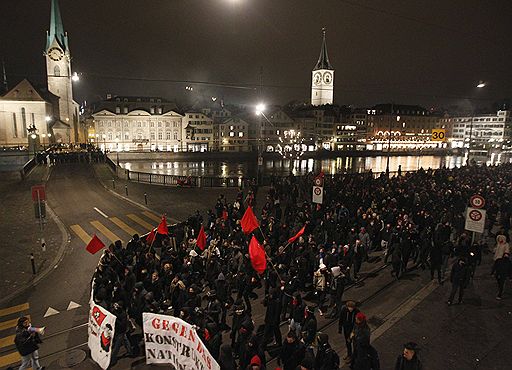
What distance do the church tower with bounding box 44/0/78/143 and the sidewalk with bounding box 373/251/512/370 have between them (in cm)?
8565

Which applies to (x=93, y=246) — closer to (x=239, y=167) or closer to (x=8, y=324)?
(x=8, y=324)

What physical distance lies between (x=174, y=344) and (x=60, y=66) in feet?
301

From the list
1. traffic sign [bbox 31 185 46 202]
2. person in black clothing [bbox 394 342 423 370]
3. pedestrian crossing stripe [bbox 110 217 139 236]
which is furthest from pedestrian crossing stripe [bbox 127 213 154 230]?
person in black clothing [bbox 394 342 423 370]

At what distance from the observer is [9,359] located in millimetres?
8719

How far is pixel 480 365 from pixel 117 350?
8.19 meters

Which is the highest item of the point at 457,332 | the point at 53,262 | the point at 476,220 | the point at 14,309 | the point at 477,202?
the point at 477,202

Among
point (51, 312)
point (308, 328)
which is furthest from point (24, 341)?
point (308, 328)

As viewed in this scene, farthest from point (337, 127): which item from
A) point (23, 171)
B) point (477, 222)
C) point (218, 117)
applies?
point (477, 222)

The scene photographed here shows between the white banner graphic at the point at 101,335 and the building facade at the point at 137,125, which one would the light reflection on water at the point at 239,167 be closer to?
the building facade at the point at 137,125

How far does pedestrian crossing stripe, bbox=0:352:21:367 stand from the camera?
8.56 meters

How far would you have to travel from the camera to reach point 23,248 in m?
16.9

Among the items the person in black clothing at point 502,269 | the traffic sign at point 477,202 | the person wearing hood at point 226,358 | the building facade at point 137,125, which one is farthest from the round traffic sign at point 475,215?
the building facade at point 137,125

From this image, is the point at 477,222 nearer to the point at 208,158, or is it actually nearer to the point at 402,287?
the point at 402,287

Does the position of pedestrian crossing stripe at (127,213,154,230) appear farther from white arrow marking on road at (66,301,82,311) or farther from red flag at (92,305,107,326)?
red flag at (92,305,107,326)
